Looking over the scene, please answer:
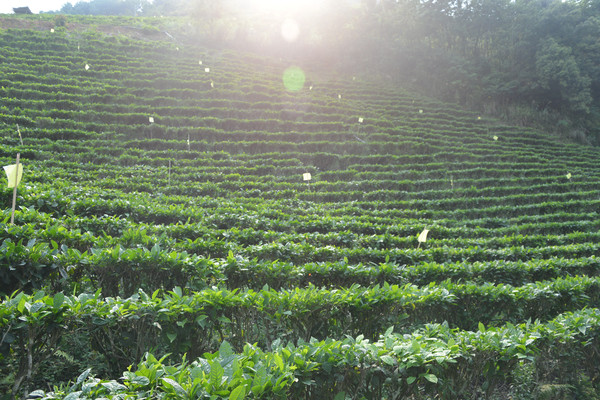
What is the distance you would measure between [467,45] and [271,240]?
131 ft

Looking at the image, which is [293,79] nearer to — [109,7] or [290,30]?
[290,30]

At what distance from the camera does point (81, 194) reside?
7539 mm

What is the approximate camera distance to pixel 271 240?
696 centimetres

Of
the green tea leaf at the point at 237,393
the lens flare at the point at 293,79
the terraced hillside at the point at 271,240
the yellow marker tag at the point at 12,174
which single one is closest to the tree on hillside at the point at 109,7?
the lens flare at the point at 293,79

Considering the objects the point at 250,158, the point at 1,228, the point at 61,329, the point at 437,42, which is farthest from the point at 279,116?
the point at 437,42

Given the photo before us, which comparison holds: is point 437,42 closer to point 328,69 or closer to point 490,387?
point 328,69

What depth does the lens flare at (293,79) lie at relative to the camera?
84.0 ft

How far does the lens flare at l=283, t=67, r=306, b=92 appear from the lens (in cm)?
2559

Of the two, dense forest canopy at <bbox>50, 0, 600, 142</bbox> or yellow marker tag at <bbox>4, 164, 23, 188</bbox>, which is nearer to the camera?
yellow marker tag at <bbox>4, 164, 23, 188</bbox>

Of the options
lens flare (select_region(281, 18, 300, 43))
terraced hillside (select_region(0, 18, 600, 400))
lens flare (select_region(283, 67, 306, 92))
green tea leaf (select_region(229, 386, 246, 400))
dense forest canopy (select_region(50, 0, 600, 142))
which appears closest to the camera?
green tea leaf (select_region(229, 386, 246, 400))

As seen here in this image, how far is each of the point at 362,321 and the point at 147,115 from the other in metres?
16.2

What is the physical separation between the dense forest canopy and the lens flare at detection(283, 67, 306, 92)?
550cm

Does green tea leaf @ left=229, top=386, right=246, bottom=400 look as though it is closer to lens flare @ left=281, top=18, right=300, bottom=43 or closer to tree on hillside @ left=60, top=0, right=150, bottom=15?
lens flare @ left=281, top=18, right=300, bottom=43

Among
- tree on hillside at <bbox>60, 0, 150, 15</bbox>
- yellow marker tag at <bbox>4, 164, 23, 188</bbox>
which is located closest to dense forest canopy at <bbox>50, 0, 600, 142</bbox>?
yellow marker tag at <bbox>4, 164, 23, 188</bbox>
